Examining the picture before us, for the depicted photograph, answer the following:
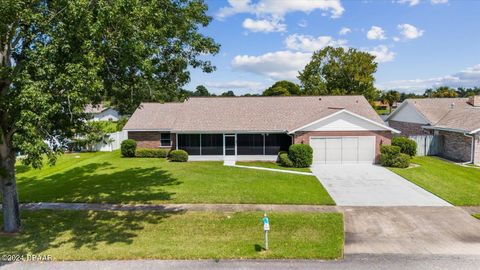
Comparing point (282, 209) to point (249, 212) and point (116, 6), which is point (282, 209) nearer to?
point (249, 212)

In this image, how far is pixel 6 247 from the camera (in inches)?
425

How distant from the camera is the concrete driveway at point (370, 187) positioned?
53.8 ft

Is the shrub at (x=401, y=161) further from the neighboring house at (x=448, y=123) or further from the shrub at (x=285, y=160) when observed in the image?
the shrub at (x=285, y=160)

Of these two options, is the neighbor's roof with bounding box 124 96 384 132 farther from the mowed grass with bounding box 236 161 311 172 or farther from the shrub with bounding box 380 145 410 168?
the shrub with bounding box 380 145 410 168

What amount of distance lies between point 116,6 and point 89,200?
971 cm

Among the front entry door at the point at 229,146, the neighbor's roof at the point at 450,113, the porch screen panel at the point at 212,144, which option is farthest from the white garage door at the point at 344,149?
the porch screen panel at the point at 212,144

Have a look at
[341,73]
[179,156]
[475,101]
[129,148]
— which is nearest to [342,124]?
[179,156]

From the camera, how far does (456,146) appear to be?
27.3 meters

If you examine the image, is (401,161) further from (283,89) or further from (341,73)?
(283,89)

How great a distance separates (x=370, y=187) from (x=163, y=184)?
11.7 meters

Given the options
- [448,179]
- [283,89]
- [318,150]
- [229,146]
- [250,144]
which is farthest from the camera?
[283,89]

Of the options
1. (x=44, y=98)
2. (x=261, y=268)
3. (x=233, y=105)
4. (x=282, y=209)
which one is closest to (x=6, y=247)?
(x=44, y=98)

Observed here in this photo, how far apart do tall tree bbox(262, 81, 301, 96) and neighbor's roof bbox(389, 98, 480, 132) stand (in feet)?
146

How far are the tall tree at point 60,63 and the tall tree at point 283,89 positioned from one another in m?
67.4
